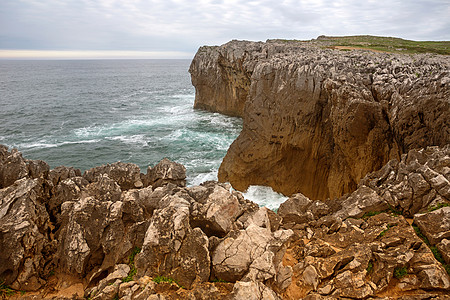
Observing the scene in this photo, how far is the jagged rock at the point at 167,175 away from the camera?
52.5 feet

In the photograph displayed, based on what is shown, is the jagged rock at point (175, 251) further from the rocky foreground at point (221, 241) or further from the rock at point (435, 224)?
the rock at point (435, 224)

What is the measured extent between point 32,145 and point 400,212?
46270 millimetres

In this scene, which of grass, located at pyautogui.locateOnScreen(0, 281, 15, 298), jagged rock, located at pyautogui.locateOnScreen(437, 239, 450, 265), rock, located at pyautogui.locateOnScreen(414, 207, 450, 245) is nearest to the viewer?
jagged rock, located at pyautogui.locateOnScreen(437, 239, 450, 265)

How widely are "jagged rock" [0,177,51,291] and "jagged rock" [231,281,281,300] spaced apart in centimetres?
782

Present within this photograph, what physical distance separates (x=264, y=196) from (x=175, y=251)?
1843 cm

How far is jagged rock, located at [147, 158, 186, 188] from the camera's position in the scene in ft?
52.5

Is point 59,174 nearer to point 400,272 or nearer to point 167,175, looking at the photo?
point 167,175

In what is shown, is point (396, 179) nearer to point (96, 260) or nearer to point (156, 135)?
point (96, 260)

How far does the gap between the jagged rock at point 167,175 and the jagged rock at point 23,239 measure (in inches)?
223

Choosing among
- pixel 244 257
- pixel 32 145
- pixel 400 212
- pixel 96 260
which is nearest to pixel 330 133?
Answer: pixel 400 212

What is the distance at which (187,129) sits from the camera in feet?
164

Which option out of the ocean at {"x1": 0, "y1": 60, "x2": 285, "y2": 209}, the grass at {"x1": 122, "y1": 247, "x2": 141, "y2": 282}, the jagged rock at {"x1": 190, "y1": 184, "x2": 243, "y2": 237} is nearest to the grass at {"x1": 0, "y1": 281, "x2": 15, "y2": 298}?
the grass at {"x1": 122, "y1": 247, "x2": 141, "y2": 282}

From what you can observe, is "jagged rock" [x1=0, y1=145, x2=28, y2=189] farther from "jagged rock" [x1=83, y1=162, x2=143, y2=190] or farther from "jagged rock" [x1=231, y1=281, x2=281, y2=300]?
"jagged rock" [x1=231, y1=281, x2=281, y2=300]

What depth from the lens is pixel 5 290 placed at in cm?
992
